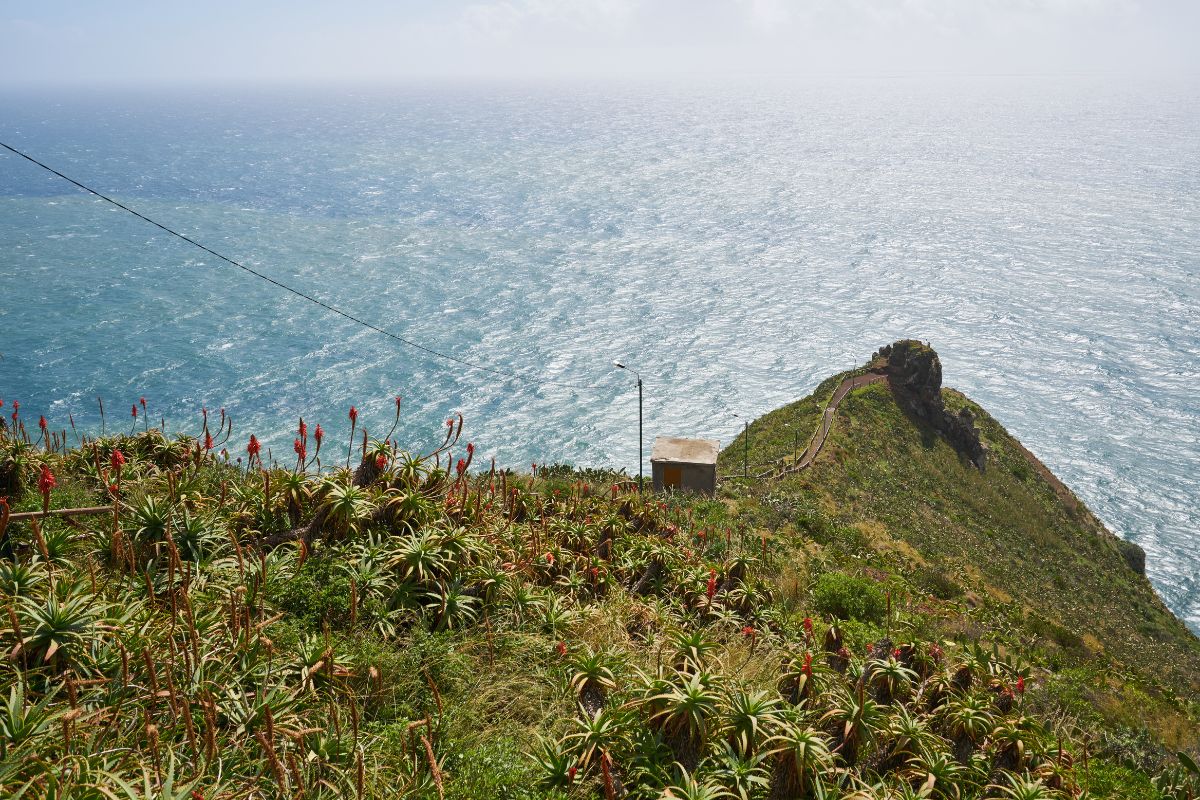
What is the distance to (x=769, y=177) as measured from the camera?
18988 cm

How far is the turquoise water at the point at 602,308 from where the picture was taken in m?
76.3

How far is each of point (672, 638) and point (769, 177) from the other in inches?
7605

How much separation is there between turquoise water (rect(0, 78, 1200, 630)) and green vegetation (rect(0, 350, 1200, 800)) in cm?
5408

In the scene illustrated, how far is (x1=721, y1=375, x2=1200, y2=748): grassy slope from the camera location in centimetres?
2330

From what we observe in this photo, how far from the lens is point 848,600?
18.0 meters

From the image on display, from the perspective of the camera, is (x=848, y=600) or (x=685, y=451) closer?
(x=848, y=600)

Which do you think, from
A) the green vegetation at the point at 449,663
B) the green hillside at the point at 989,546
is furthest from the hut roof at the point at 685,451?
the green vegetation at the point at 449,663

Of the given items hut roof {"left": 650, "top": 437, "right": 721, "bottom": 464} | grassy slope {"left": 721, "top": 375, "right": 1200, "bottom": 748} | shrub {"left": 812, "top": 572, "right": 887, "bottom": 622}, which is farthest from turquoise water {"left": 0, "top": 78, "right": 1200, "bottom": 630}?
shrub {"left": 812, "top": 572, "right": 887, "bottom": 622}

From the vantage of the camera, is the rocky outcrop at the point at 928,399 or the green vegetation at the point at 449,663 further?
the rocky outcrop at the point at 928,399

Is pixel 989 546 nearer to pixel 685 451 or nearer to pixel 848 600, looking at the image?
pixel 685 451

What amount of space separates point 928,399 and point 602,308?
1934 inches

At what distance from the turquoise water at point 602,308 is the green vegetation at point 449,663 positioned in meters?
54.1

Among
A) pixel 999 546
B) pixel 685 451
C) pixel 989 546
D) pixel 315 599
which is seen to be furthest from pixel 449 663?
pixel 999 546

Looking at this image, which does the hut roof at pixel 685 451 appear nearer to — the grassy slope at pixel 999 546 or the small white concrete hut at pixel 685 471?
the small white concrete hut at pixel 685 471
